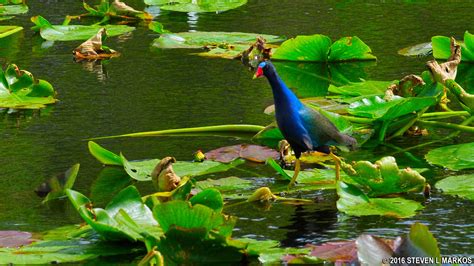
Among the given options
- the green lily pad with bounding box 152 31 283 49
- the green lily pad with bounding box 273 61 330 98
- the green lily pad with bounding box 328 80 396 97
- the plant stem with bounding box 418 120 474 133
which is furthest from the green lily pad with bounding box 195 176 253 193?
the green lily pad with bounding box 152 31 283 49

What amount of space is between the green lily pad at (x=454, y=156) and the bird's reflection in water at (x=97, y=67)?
6.71 ft

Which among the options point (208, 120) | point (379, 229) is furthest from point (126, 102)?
point (379, 229)

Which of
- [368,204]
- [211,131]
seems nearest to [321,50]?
[211,131]

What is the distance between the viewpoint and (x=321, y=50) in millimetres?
5375

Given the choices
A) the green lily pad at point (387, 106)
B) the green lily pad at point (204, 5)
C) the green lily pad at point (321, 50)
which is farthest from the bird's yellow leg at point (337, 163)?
the green lily pad at point (204, 5)

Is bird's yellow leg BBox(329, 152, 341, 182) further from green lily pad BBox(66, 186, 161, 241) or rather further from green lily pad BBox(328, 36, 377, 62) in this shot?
green lily pad BBox(328, 36, 377, 62)

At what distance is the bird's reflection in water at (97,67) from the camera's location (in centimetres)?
542

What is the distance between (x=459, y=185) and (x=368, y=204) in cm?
36

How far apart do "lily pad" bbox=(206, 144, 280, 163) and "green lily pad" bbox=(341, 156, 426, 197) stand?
0.55 metres

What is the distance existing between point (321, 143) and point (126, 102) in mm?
1422

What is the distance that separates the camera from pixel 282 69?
5.51 meters

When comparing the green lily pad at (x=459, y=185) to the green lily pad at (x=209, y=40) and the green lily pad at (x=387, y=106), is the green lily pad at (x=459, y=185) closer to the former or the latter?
the green lily pad at (x=387, y=106)

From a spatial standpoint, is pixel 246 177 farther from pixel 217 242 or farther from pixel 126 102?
pixel 126 102

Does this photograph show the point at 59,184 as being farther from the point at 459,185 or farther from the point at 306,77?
the point at 306,77
